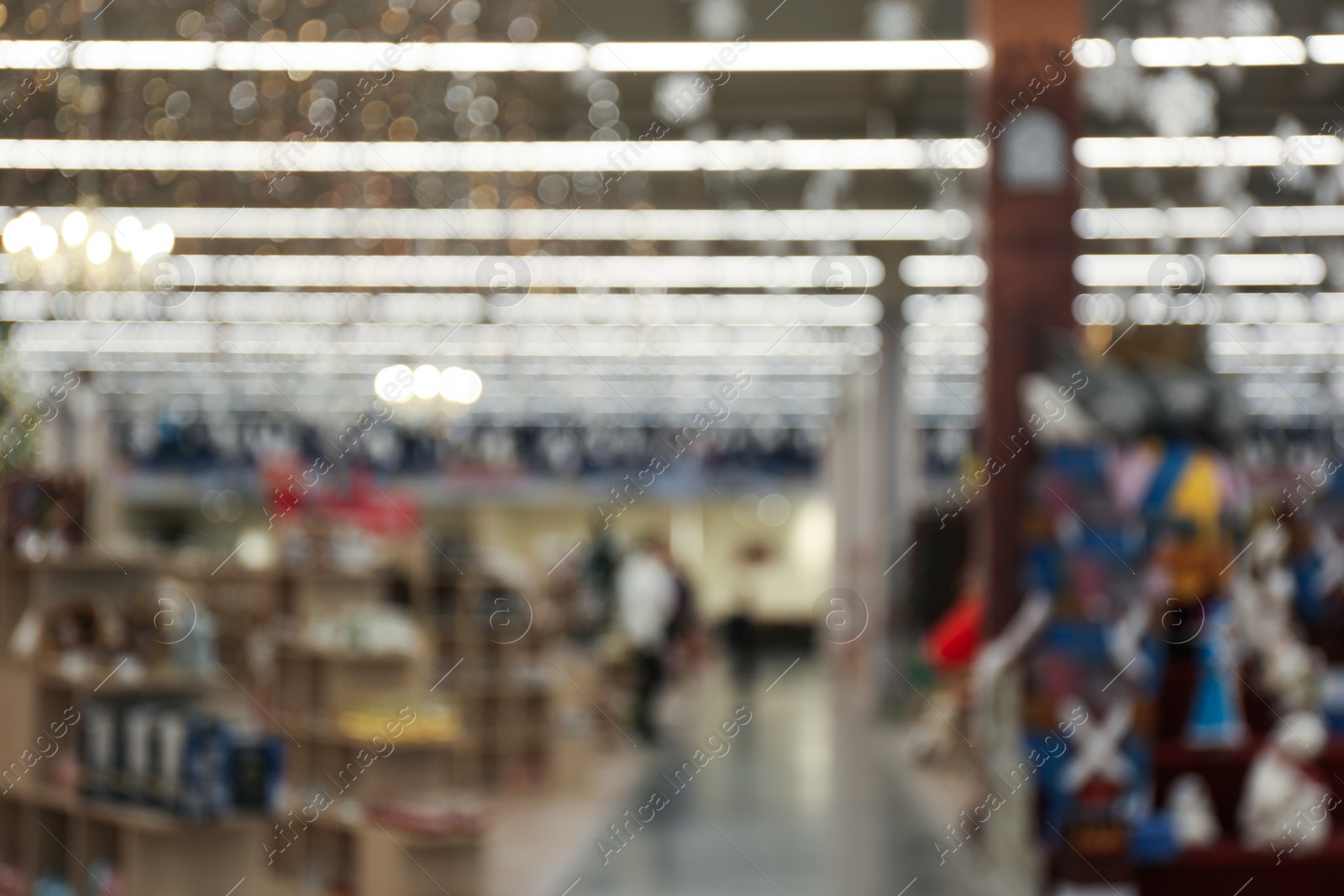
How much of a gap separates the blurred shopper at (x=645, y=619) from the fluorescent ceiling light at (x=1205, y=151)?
4594 mm

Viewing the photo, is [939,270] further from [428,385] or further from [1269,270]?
[428,385]

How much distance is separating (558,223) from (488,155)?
144 cm

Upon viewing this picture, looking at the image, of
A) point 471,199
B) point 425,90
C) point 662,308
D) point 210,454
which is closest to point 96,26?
point 425,90

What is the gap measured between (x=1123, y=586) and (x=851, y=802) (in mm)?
4165

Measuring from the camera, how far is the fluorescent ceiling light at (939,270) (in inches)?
545

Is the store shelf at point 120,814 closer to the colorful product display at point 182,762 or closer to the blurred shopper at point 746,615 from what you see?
the colorful product display at point 182,762

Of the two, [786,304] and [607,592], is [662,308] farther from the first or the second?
[607,592]

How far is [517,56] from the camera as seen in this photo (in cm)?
776

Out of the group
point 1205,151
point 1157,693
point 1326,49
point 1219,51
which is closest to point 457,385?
point 1205,151

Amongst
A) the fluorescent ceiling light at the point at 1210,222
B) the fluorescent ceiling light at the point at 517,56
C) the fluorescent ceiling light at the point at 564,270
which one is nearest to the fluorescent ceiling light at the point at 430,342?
the fluorescent ceiling light at the point at 564,270

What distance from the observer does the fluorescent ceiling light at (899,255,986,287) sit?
13852 millimetres

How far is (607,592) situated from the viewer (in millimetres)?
13094

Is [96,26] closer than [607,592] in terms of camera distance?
Yes

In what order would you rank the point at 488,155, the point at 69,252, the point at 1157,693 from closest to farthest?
the point at 1157,693 → the point at 69,252 → the point at 488,155
